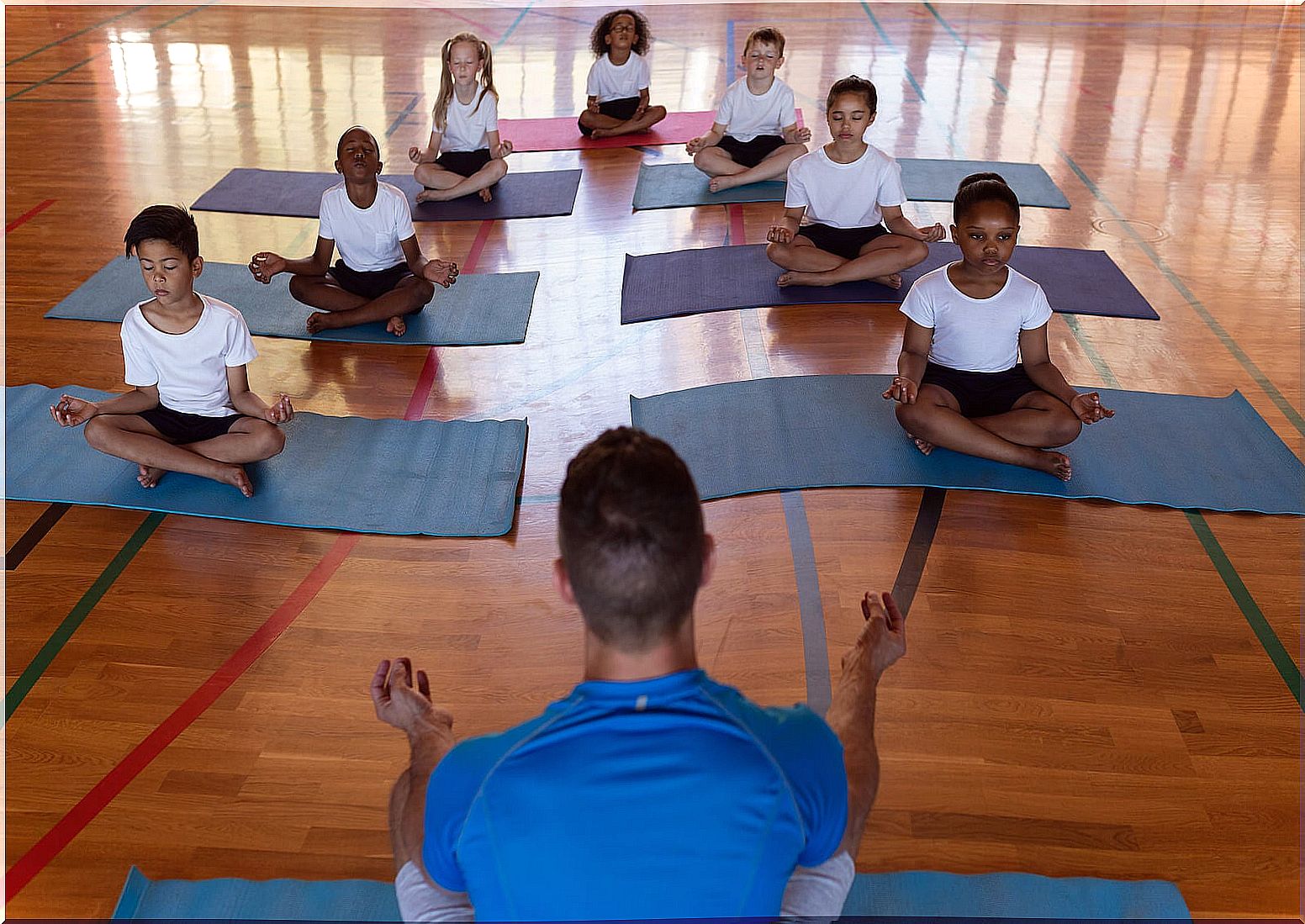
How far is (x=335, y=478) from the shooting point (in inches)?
118

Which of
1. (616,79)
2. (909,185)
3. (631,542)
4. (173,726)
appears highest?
(631,542)

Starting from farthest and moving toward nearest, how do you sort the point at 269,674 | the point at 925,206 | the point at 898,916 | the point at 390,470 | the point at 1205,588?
the point at 925,206 → the point at 390,470 → the point at 1205,588 → the point at 269,674 → the point at 898,916

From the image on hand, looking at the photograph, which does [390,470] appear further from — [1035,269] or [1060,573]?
[1035,269]

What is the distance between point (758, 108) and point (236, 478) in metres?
3.19

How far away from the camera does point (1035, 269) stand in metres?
4.28

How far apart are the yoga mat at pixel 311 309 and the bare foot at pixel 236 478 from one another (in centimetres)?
100

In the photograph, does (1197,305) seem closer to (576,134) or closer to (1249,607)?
(1249,607)

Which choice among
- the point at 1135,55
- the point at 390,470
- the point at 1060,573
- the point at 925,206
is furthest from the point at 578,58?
the point at 1060,573

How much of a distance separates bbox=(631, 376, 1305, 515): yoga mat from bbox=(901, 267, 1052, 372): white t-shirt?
32 centimetres

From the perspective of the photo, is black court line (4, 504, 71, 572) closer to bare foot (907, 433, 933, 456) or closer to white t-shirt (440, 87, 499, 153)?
bare foot (907, 433, 933, 456)

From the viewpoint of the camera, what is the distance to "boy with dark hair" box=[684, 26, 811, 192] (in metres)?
4.95

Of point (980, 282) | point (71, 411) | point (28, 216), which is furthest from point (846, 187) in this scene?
point (28, 216)

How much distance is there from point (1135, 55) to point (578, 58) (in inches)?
166

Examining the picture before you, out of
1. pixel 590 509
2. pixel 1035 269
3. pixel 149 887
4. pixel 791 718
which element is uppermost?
pixel 590 509
